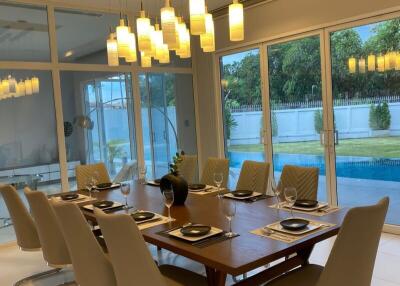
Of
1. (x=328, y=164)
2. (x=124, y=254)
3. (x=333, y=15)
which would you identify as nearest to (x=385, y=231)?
(x=328, y=164)

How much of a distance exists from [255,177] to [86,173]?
201cm

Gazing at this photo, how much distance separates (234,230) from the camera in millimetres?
2344

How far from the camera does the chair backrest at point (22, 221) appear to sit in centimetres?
325

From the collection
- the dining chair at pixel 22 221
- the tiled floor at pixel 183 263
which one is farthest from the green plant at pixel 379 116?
the dining chair at pixel 22 221

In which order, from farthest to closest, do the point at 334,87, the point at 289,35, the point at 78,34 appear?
the point at 78,34 < the point at 289,35 < the point at 334,87

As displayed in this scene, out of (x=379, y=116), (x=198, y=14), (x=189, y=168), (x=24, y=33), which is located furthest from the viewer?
(x=24, y=33)

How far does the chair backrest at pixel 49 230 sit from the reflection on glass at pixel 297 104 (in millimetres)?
3365

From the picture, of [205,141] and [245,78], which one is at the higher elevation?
[245,78]

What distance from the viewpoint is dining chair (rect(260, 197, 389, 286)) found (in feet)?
5.77

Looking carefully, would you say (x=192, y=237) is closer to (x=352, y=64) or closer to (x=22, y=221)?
(x=22, y=221)

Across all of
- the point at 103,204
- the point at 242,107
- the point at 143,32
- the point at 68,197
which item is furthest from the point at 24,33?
the point at 242,107

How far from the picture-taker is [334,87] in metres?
4.76

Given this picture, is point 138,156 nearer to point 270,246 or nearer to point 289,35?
point 289,35

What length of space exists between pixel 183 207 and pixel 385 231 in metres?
2.70
